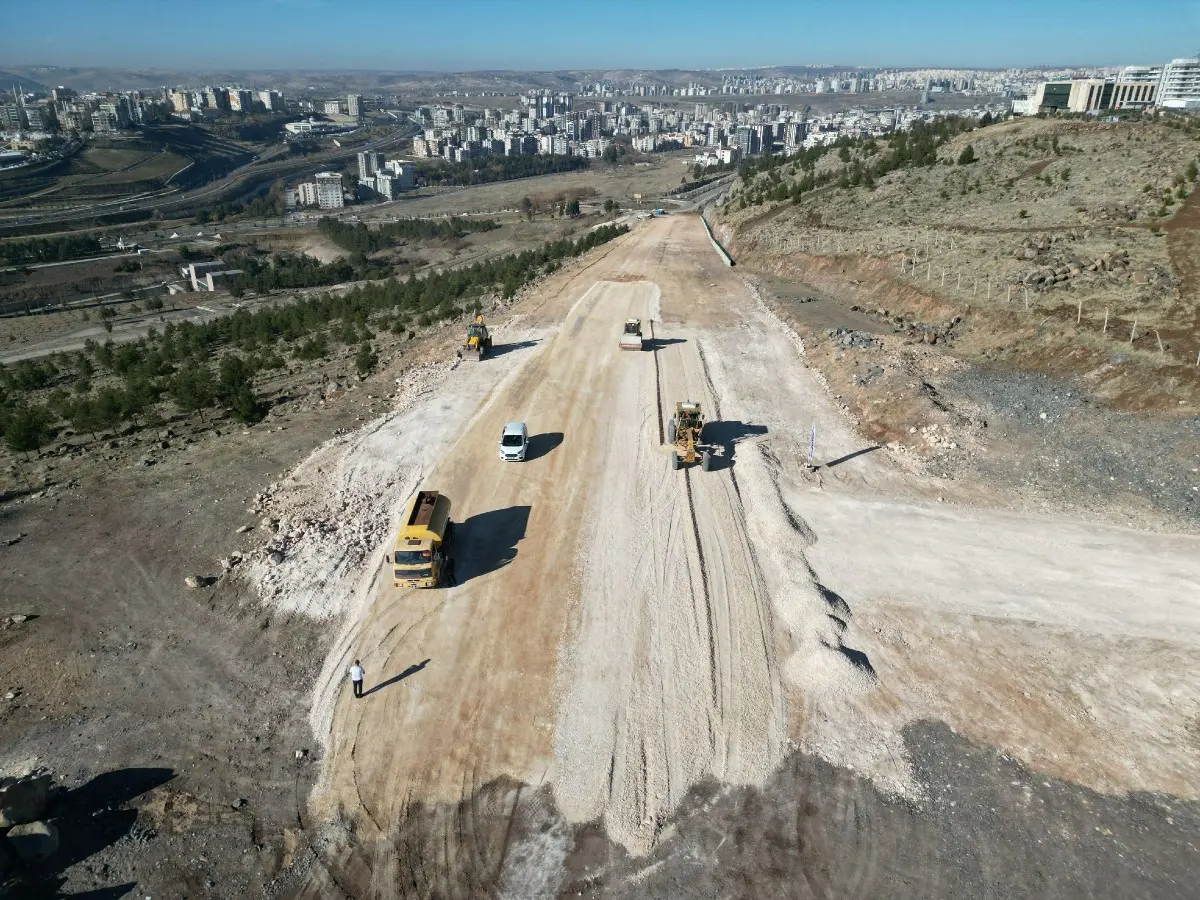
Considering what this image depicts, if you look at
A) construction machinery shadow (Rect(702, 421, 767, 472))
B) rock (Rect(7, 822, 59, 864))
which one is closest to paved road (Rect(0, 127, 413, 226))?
construction machinery shadow (Rect(702, 421, 767, 472))

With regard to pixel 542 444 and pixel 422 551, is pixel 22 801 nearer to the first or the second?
pixel 422 551

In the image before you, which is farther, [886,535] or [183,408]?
[183,408]

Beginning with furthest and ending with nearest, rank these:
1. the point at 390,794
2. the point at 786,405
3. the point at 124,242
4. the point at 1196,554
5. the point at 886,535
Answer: the point at 124,242 < the point at 786,405 < the point at 886,535 < the point at 1196,554 < the point at 390,794

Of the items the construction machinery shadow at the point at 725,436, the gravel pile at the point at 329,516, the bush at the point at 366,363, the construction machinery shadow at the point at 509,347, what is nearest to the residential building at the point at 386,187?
the bush at the point at 366,363

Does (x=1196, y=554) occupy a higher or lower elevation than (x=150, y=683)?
higher

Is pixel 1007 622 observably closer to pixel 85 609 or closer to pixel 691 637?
pixel 691 637

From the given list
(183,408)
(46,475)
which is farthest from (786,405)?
(46,475)

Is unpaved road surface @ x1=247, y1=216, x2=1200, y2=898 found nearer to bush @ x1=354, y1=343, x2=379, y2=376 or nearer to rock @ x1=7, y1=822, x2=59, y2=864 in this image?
rock @ x1=7, y1=822, x2=59, y2=864
